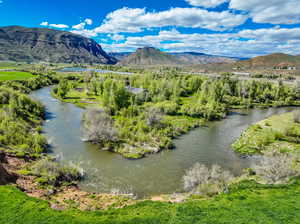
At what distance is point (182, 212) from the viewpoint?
16.6 m

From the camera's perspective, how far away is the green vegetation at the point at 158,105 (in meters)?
40.2

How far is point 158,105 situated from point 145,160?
34772mm

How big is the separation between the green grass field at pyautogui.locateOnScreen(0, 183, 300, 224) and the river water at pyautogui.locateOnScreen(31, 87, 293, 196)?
29.2 feet

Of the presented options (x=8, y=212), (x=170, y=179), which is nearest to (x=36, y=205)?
(x=8, y=212)

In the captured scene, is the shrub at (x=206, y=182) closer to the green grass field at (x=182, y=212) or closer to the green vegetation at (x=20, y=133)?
the green grass field at (x=182, y=212)

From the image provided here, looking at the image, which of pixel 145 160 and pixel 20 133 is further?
pixel 20 133

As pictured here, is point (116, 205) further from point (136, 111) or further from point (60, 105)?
point (60, 105)

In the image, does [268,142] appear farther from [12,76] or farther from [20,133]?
[12,76]

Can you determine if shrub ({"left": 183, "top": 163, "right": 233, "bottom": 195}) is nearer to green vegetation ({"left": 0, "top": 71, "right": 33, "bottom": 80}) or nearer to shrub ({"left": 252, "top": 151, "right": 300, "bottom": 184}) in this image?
shrub ({"left": 252, "top": 151, "right": 300, "bottom": 184})

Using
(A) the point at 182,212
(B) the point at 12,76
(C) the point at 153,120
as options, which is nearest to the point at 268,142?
(C) the point at 153,120

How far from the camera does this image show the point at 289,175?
2380 centimetres

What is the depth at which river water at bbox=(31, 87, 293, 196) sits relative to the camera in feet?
90.9

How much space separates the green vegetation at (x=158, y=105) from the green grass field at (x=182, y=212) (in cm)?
1818

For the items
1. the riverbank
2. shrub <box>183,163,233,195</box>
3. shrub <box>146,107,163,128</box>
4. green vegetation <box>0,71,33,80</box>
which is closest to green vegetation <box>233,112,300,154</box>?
the riverbank
